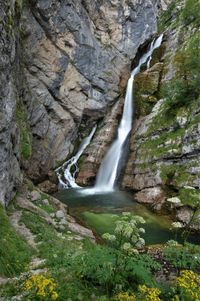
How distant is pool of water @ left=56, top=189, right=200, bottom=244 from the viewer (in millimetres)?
16750

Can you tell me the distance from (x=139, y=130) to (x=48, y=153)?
27.4 feet

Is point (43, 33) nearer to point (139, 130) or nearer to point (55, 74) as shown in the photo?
point (55, 74)

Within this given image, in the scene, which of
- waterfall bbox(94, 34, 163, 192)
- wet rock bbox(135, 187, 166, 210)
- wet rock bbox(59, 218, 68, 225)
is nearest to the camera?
wet rock bbox(59, 218, 68, 225)

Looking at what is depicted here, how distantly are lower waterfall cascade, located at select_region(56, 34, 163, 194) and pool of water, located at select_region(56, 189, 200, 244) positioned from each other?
155 centimetres

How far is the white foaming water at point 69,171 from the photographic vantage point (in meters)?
26.6

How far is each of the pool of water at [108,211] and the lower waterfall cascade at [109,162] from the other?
5.09 ft

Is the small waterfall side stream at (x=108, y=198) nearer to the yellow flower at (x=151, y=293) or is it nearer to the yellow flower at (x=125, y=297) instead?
the yellow flower at (x=125, y=297)

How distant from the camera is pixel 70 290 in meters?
5.69

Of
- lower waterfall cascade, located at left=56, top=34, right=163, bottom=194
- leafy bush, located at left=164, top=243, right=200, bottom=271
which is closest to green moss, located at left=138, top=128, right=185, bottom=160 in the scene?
lower waterfall cascade, located at left=56, top=34, right=163, bottom=194

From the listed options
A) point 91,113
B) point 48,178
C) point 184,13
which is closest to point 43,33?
point 91,113

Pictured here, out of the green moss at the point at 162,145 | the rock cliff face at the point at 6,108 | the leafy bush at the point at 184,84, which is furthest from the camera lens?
the leafy bush at the point at 184,84

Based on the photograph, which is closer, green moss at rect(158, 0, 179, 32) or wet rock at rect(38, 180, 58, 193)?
wet rock at rect(38, 180, 58, 193)

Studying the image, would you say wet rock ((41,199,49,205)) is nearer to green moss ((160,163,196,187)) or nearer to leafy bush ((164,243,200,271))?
green moss ((160,163,196,187))

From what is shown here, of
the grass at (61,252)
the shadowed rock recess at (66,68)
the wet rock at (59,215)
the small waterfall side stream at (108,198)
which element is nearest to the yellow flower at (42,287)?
the grass at (61,252)
